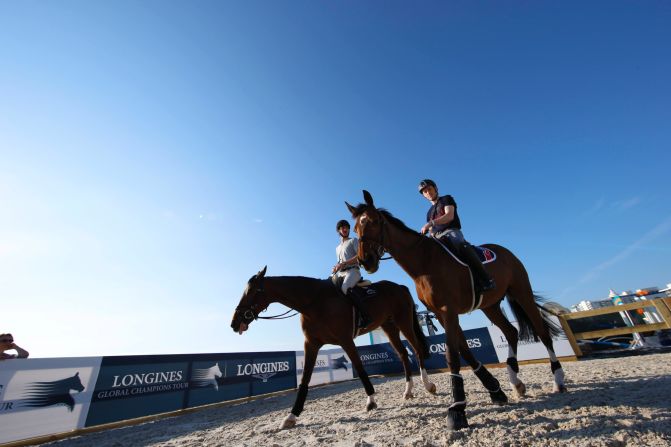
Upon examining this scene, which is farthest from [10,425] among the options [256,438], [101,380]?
[256,438]

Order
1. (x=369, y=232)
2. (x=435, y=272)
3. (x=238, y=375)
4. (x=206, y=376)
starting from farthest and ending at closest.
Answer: (x=238, y=375)
(x=206, y=376)
(x=369, y=232)
(x=435, y=272)

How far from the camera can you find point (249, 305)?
514cm

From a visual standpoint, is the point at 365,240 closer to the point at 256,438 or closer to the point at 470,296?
the point at 470,296

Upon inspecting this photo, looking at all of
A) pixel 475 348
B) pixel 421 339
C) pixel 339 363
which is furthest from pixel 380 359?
pixel 421 339

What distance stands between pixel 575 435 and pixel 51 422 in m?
9.52

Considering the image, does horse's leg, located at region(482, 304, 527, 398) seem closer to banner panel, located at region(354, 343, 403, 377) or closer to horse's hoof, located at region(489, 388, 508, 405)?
horse's hoof, located at region(489, 388, 508, 405)

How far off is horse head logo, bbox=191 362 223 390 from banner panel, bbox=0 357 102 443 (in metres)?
2.61

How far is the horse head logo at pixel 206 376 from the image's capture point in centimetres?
872

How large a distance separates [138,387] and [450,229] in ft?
29.9

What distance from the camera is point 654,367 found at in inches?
210

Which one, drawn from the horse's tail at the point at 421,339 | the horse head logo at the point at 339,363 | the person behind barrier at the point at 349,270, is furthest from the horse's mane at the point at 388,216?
the horse head logo at the point at 339,363

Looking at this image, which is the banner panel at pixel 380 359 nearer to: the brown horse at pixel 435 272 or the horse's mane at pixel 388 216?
the brown horse at pixel 435 272

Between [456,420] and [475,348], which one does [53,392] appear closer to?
[456,420]

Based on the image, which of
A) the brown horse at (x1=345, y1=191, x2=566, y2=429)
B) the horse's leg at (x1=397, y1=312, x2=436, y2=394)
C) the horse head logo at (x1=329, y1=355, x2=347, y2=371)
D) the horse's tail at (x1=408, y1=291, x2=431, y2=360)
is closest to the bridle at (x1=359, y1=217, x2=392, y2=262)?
the brown horse at (x1=345, y1=191, x2=566, y2=429)
